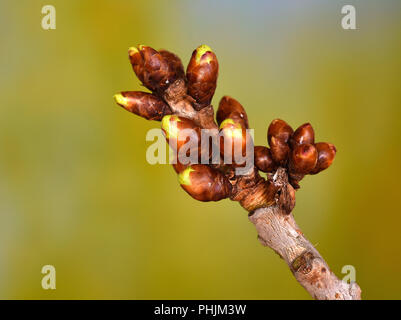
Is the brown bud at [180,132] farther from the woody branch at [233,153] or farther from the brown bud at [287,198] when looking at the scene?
the brown bud at [287,198]

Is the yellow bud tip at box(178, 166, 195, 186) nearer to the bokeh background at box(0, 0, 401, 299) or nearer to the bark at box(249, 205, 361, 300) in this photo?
the bark at box(249, 205, 361, 300)

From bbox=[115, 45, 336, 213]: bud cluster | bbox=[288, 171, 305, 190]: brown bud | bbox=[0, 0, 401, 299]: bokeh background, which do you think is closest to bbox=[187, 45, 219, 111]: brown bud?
bbox=[115, 45, 336, 213]: bud cluster

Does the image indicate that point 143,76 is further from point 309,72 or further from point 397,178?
point 397,178

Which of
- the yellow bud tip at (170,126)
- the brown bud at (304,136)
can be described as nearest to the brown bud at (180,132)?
the yellow bud tip at (170,126)

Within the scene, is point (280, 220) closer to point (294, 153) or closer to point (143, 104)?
point (294, 153)

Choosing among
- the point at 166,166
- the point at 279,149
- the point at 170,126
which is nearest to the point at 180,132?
the point at 170,126
